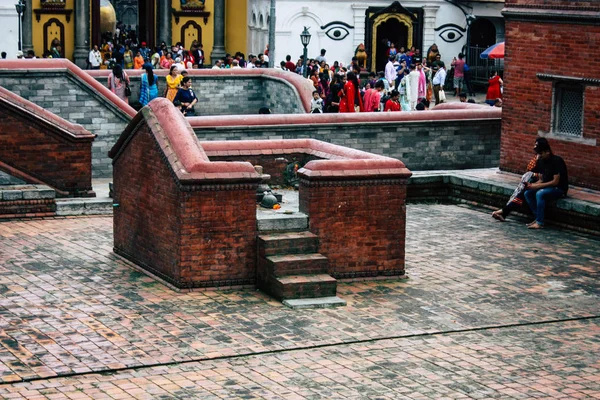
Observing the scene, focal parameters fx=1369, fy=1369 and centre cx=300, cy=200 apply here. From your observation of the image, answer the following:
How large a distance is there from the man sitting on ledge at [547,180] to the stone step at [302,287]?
5.42 m

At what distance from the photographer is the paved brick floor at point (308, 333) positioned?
1241 cm

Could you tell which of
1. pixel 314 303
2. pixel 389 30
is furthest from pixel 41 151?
pixel 389 30

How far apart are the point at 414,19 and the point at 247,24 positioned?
697cm

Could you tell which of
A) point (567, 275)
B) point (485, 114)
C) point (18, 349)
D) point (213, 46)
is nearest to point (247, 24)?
point (213, 46)

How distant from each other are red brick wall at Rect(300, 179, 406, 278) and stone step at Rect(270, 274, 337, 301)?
30.2 inches

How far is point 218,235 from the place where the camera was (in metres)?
15.6

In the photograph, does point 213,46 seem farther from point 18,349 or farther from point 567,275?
point 18,349

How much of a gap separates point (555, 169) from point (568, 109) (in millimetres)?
1738

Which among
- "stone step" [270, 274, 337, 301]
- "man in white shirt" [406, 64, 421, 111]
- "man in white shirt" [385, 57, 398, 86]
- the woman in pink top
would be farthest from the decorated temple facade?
"stone step" [270, 274, 337, 301]

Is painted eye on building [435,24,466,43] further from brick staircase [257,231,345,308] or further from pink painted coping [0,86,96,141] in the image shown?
brick staircase [257,231,345,308]

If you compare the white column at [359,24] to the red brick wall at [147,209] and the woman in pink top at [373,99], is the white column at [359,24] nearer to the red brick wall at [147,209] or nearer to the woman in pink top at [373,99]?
the woman in pink top at [373,99]

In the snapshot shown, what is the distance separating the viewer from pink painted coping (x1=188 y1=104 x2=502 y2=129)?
79.1ft

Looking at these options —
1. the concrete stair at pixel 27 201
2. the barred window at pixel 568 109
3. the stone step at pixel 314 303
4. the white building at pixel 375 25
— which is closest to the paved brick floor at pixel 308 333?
the stone step at pixel 314 303

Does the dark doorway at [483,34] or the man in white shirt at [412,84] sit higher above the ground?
the dark doorway at [483,34]
